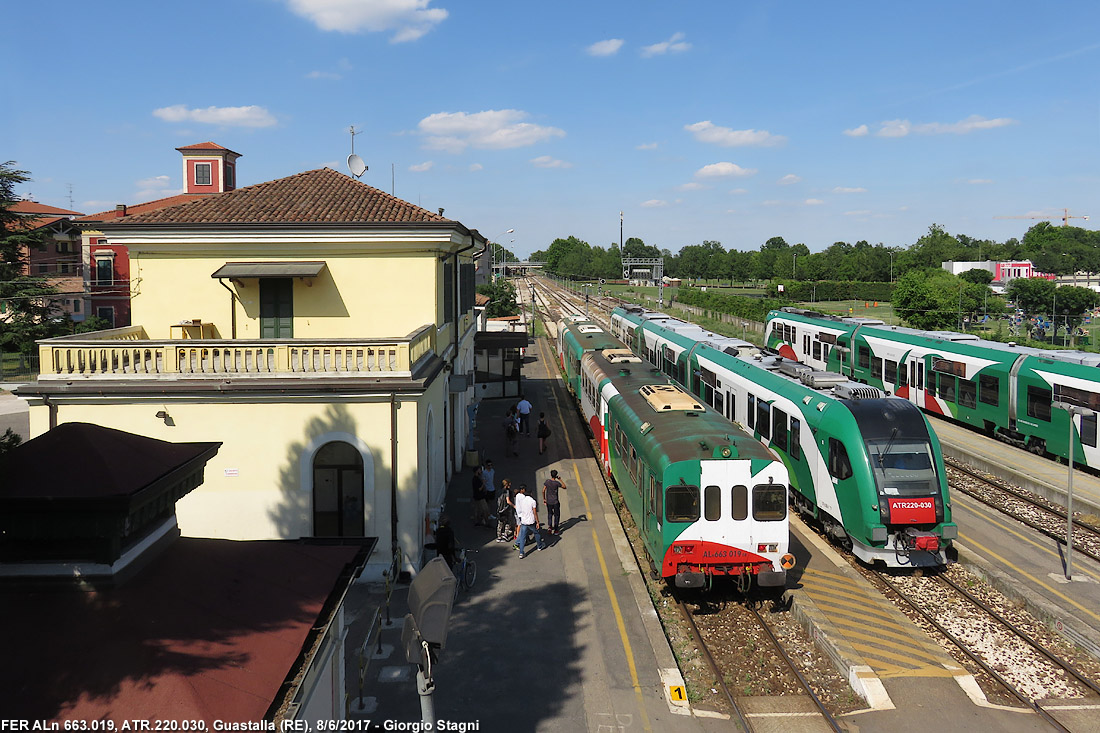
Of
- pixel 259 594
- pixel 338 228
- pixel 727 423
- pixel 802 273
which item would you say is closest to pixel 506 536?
pixel 727 423

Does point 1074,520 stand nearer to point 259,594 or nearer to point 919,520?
point 919,520

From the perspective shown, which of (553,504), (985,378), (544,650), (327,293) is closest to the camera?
(544,650)

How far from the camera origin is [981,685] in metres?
10.9

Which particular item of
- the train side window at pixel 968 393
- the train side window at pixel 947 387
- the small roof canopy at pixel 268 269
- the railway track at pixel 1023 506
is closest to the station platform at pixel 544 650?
the small roof canopy at pixel 268 269

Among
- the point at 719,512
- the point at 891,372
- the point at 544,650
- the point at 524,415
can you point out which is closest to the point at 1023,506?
the point at 719,512

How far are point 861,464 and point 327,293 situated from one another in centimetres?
1185

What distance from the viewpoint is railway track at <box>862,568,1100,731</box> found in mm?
10594

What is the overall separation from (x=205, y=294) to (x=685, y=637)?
12.9 meters

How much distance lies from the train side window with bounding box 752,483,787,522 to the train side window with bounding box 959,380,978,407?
16.3 m

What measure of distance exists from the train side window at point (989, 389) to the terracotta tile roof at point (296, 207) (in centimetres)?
1824

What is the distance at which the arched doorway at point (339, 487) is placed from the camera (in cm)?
1476

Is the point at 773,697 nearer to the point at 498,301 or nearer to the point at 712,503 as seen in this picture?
the point at 712,503

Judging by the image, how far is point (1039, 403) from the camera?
888 inches

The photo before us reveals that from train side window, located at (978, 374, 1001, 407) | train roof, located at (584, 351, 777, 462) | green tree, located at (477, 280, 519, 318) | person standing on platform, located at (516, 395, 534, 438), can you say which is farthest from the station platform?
green tree, located at (477, 280, 519, 318)
